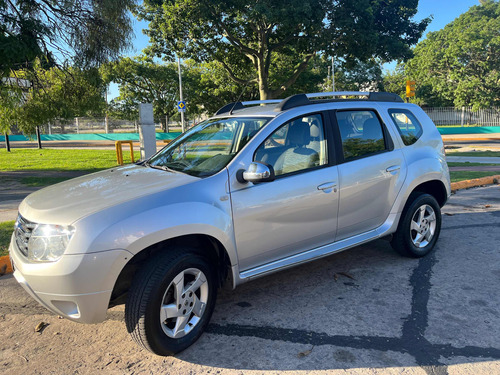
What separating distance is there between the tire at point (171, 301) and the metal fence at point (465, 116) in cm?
4188

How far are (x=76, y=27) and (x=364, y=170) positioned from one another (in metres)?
8.97

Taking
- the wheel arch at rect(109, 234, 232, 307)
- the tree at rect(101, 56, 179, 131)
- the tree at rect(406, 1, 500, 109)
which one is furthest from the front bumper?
the tree at rect(406, 1, 500, 109)

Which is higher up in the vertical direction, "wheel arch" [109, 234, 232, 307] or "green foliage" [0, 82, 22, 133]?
"green foliage" [0, 82, 22, 133]

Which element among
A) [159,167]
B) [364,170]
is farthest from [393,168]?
[159,167]

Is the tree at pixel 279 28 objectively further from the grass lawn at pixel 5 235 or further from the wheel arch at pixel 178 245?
the wheel arch at pixel 178 245

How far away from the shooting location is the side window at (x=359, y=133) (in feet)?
13.3

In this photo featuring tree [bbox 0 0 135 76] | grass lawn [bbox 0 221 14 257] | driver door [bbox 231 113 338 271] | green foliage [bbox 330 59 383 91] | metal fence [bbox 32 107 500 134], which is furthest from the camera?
green foliage [bbox 330 59 383 91]

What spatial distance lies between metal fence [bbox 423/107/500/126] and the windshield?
40.7m

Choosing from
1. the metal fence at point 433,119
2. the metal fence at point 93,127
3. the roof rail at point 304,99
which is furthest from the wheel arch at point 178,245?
the metal fence at point 93,127

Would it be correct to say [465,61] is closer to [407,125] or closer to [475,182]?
[475,182]

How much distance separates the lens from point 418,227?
4.65 meters

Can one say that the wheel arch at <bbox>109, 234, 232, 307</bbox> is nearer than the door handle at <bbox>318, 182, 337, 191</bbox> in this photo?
Yes

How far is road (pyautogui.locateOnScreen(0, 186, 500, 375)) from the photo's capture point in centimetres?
286

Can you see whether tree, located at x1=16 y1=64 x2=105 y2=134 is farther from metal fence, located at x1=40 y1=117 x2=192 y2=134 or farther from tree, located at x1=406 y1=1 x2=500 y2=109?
tree, located at x1=406 y1=1 x2=500 y2=109
